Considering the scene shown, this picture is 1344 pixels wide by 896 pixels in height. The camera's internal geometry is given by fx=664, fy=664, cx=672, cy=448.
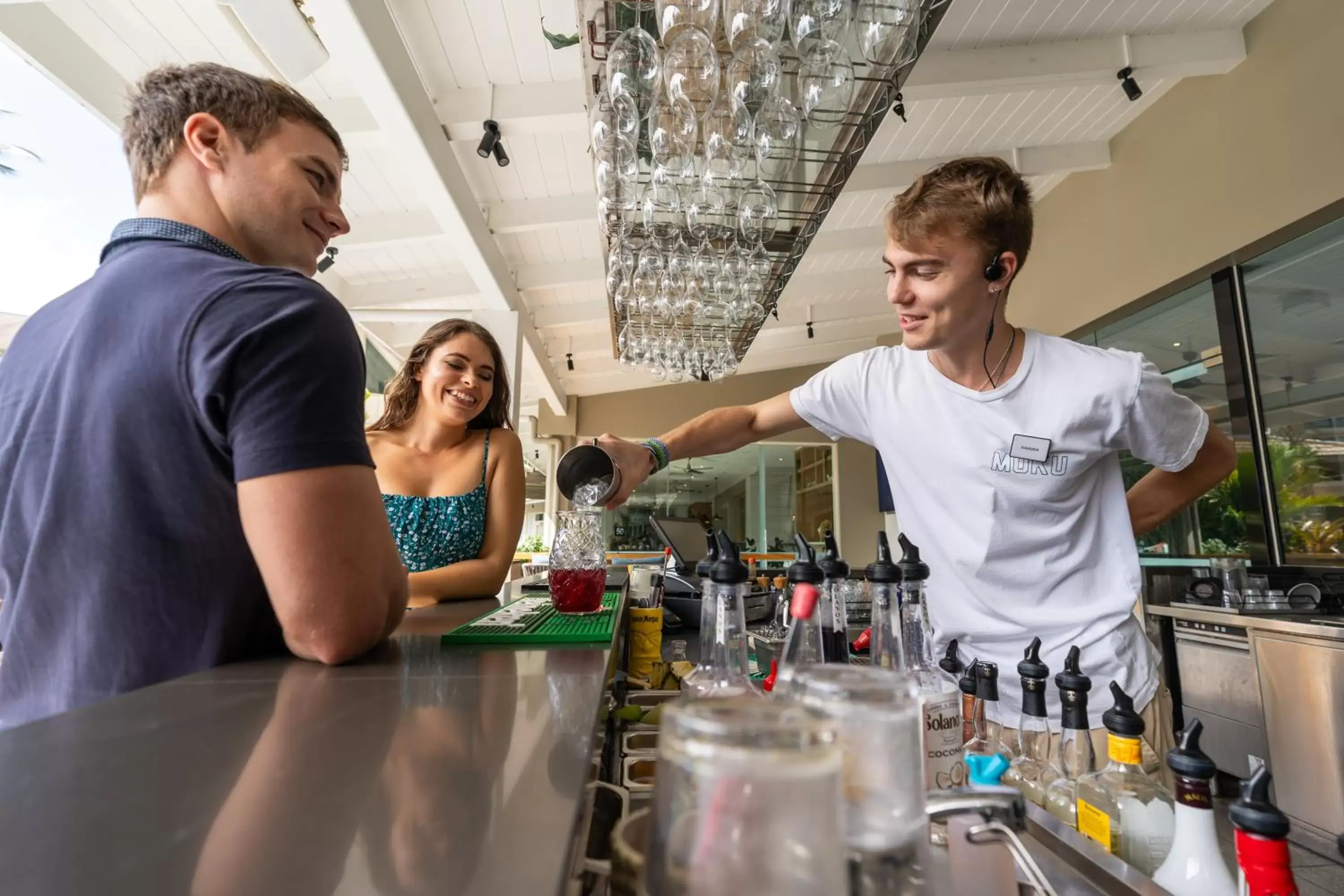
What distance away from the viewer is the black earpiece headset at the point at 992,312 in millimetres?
1268

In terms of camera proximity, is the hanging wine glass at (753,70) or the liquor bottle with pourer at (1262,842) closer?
the liquor bottle with pourer at (1262,842)

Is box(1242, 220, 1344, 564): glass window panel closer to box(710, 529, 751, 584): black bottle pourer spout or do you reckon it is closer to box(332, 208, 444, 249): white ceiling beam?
box(710, 529, 751, 584): black bottle pourer spout

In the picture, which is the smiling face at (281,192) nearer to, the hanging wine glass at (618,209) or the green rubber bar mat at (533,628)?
the green rubber bar mat at (533,628)

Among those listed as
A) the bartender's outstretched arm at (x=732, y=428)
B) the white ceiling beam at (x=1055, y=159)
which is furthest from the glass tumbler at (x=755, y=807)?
the white ceiling beam at (x=1055, y=159)

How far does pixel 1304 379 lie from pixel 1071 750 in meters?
3.62

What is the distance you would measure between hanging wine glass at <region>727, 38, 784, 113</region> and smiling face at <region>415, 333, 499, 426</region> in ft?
3.63

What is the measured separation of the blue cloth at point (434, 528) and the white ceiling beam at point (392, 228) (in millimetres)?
2283

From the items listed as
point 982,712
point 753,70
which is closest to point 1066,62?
point 753,70

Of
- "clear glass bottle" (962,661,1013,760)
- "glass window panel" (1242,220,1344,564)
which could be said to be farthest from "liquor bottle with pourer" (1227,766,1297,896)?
"glass window panel" (1242,220,1344,564)

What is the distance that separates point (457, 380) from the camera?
2.09 m

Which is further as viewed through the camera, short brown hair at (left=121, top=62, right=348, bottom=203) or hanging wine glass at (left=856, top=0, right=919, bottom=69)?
hanging wine glass at (left=856, top=0, right=919, bottom=69)

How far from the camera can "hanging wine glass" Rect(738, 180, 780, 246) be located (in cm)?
186

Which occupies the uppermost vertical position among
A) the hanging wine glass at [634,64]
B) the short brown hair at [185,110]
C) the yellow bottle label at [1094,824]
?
the hanging wine glass at [634,64]

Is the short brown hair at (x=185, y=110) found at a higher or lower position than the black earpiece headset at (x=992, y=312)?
higher
